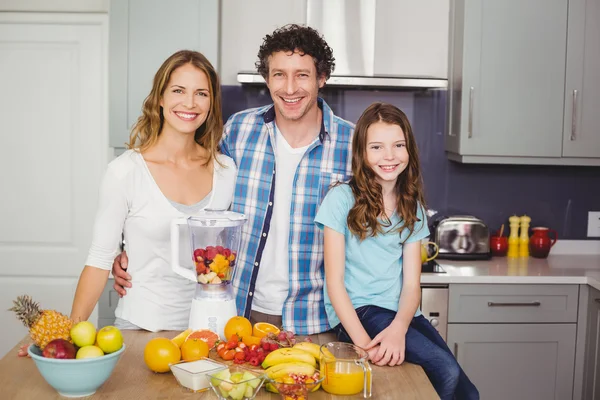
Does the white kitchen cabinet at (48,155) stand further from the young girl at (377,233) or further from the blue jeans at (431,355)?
the blue jeans at (431,355)

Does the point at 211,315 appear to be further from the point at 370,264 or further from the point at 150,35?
the point at 150,35

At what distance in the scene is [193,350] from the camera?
168 cm

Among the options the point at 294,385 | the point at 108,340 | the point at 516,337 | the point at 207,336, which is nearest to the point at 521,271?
the point at 516,337

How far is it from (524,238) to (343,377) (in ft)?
7.58

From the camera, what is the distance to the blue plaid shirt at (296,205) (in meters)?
2.23

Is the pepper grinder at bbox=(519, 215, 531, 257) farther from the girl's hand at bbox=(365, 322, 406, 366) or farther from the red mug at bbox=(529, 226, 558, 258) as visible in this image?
the girl's hand at bbox=(365, 322, 406, 366)

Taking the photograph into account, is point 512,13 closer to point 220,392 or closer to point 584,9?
point 584,9

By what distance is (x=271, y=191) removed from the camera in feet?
7.53

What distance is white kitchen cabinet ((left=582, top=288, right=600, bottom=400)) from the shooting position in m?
3.12

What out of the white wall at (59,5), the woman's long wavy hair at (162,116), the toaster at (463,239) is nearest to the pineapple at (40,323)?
the woman's long wavy hair at (162,116)

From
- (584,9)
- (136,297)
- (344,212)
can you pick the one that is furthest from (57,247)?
(584,9)

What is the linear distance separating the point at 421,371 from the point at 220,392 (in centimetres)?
53

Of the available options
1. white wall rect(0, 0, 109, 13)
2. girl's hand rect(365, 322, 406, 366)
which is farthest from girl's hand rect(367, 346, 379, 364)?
white wall rect(0, 0, 109, 13)

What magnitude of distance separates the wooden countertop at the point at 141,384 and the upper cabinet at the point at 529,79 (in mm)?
1862
